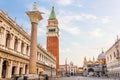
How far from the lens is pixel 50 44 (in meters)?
91.9

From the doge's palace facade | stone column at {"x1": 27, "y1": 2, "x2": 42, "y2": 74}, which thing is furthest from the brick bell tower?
stone column at {"x1": 27, "y1": 2, "x2": 42, "y2": 74}

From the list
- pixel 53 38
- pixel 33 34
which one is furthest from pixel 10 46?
pixel 53 38

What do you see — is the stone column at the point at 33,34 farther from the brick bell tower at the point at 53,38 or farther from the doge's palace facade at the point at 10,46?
the brick bell tower at the point at 53,38

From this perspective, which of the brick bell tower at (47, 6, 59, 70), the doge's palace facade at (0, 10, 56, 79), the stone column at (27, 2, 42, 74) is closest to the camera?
the stone column at (27, 2, 42, 74)

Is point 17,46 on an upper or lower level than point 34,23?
lower

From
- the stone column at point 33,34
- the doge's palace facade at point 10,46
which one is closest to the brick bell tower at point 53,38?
the doge's palace facade at point 10,46

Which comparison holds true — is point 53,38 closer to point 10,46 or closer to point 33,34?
point 10,46

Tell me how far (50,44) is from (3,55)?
65.4m

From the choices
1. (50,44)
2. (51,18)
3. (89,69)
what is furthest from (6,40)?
(89,69)

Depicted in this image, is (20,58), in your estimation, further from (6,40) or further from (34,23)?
(34,23)

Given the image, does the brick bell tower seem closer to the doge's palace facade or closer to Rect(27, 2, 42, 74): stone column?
the doge's palace facade

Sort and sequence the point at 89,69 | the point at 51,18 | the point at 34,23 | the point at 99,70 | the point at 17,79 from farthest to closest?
the point at 89,69
the point at 99,70
the point at 51,18
the point at 34,23
the point at 17,79

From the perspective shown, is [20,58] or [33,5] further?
[20,58]

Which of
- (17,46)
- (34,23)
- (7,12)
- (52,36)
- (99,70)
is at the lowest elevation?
(99,70)
